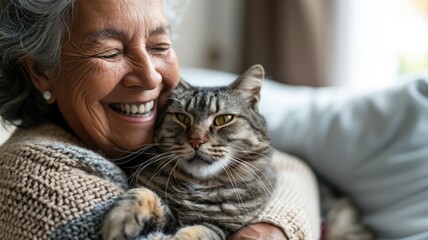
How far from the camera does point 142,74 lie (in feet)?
4.01

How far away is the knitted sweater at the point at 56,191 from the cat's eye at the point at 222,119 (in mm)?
244

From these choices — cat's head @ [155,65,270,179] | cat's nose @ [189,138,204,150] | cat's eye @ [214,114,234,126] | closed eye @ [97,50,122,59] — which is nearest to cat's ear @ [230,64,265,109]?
cat's head @ [155,65,270,179]

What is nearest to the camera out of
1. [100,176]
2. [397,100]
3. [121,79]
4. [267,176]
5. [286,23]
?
[100,176]

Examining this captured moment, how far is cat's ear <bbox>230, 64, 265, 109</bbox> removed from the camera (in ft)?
4.44

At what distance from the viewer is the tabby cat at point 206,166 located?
1.14 meters

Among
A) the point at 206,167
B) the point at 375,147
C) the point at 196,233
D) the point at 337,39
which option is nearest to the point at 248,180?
the point at 206,167

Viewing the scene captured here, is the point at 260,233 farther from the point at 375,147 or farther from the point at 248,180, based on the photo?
the point at 375,147

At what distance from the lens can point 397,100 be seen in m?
1.66

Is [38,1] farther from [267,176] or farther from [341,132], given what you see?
[341,132]

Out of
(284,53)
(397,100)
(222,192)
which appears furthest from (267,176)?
(284,53)

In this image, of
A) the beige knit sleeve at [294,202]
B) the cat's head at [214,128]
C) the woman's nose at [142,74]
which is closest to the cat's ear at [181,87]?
the cat's head at [214,128]

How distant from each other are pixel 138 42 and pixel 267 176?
47cm

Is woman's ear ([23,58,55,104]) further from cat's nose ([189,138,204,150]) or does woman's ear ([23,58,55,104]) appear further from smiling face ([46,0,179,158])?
cat's nose ([189,138,204,150])

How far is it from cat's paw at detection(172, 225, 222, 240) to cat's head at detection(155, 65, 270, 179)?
0.16 m
